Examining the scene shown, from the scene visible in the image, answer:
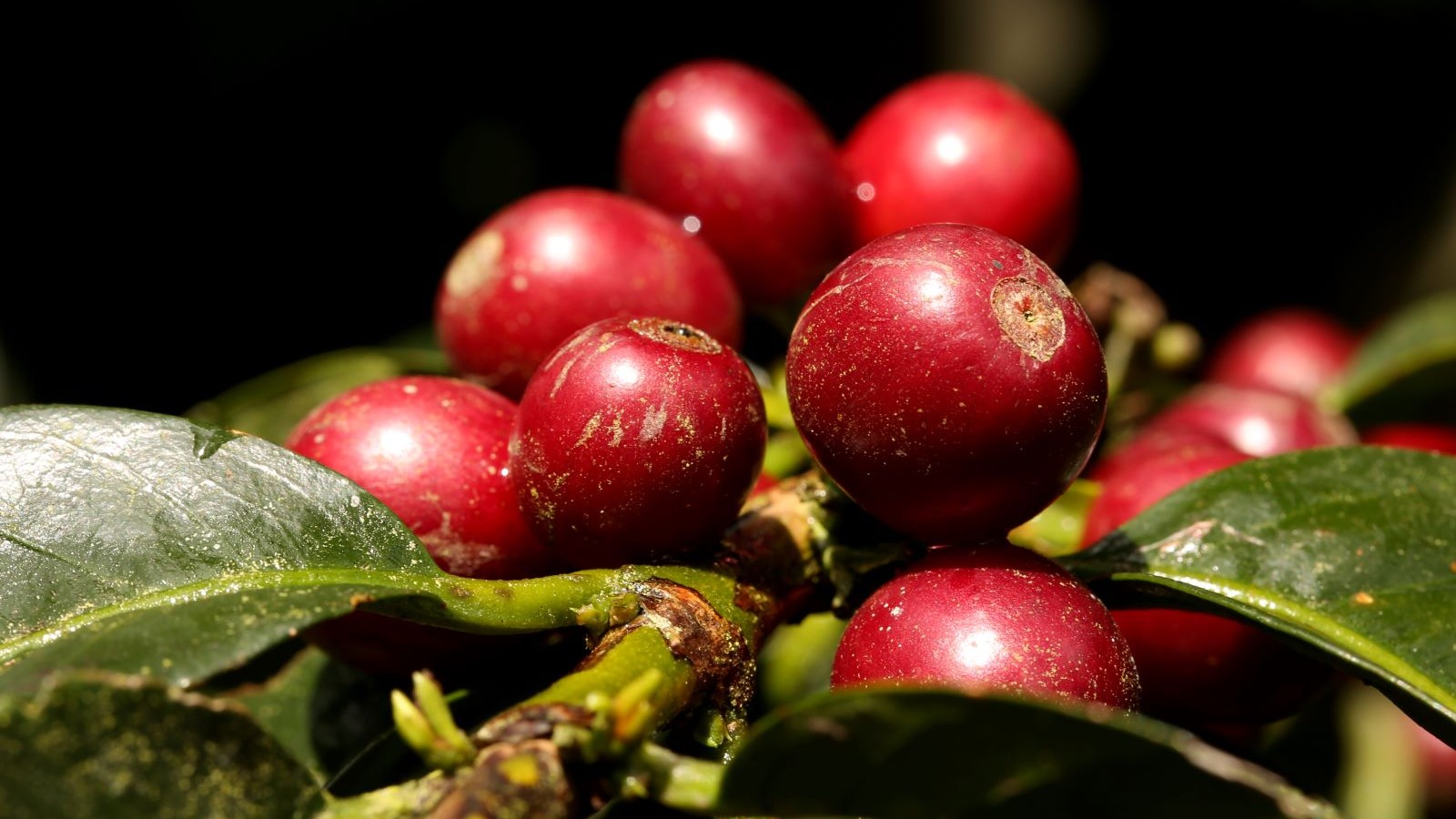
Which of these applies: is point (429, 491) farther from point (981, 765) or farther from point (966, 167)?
point (966, 167)

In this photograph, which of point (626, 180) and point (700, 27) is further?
point (700, 27)

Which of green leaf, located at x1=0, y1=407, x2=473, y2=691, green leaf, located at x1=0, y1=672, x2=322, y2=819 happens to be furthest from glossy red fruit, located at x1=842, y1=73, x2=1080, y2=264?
green leaf, located at x1=0, y1=672, x2=322, y2=819

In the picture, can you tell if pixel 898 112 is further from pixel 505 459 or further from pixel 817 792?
pixel 817 792

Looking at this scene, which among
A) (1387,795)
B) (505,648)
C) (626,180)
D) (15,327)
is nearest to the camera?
(505,648)

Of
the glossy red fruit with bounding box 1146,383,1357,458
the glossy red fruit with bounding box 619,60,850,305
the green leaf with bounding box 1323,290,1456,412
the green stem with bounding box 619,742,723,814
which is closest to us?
the green stem with bounding box 619,742,723,814

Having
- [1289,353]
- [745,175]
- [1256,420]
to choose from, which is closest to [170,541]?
[745,175]

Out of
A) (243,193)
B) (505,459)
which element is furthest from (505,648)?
(243,193)

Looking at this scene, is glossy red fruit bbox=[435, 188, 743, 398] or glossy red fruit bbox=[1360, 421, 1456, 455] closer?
glossy red fruit bbox=[435, 188, 743, 398]

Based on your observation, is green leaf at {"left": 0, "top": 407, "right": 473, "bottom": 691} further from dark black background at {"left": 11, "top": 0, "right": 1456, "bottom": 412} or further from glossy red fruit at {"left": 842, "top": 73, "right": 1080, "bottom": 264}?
dark black background at {"left": 11, "top": 0, "right": 1456, "bottom": 412}
